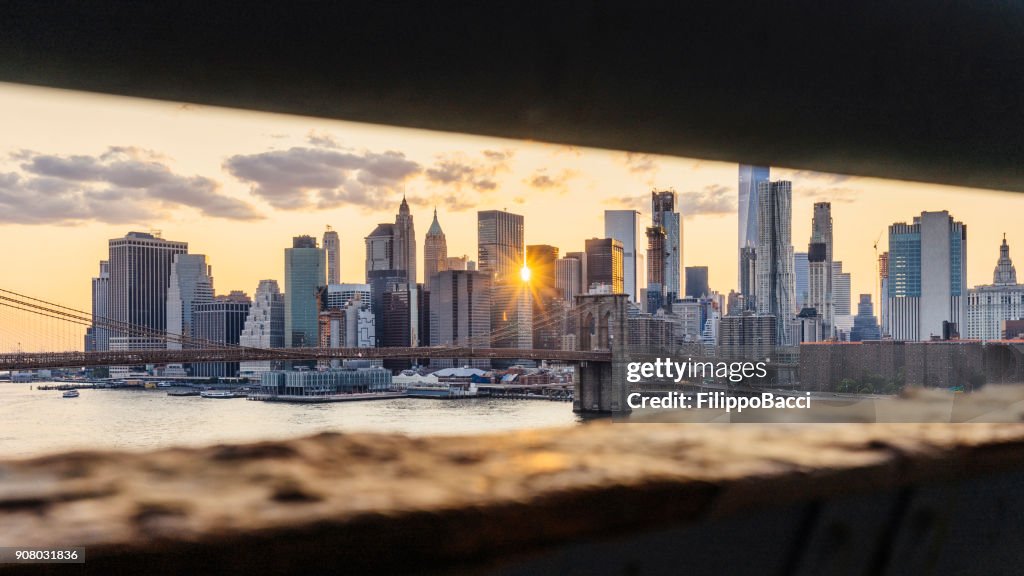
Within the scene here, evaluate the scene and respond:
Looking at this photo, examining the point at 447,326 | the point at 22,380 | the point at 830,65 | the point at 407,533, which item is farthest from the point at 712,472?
the point at 22,380

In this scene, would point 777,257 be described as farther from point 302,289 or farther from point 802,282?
point 302,289

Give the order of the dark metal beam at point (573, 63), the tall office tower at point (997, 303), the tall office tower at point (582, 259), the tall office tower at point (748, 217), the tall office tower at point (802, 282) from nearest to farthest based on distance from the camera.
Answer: the dark metal beam at point (573, 63), the tall office tower at point (582, 259), the tall office tower at point (997, 303), the tall office tower at point (748, 217), the tall office tower at point (802, 282)

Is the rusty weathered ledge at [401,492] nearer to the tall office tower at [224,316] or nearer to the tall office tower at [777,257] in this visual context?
the tall office tower at [224,316]

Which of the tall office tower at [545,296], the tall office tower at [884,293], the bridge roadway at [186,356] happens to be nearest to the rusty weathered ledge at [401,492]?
the bridge roadway at [186,356]

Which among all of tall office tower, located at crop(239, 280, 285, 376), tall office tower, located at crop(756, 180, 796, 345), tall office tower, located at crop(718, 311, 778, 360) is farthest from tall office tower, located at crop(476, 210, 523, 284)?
tall office tower, located at crop(756, 180, 796, 345)

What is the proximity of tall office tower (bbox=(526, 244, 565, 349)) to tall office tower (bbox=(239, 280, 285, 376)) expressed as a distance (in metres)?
3.65

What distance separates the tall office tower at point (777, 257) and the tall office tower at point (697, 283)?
5451 millimetres

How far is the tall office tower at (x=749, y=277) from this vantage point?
26.5 m

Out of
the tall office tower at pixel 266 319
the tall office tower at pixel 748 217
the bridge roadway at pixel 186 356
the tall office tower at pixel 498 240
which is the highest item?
the tall office tower at pixel 748 217

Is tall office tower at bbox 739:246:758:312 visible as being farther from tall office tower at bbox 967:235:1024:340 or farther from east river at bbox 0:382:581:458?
east river at bbox 0:382:581:458

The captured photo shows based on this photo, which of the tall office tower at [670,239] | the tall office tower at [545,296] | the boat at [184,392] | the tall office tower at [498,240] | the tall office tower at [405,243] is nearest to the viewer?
the tall office tower at [405,243]

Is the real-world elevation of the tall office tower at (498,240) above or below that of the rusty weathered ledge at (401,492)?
above

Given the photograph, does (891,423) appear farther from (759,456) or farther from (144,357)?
(144,357)

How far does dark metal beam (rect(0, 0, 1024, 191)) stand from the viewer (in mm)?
1080
